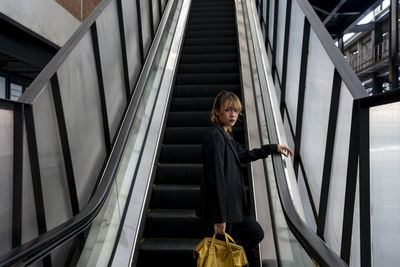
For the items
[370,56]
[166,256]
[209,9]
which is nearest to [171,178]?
[166,256]

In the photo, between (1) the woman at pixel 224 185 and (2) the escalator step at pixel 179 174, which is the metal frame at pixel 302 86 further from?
(1) the woman at pixel 224 185

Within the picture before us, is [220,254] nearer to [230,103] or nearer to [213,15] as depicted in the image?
[230,103]

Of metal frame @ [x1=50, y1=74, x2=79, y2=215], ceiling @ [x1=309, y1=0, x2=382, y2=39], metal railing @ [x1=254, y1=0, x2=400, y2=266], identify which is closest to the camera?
metal railing @ [x1=254, y1=0, x2=400, y2=266]

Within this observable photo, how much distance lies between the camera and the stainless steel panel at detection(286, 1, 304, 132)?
12.8 ft

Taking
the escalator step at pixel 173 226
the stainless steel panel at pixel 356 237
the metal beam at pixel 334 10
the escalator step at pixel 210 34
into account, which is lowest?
the escalator step at pixel 173 226

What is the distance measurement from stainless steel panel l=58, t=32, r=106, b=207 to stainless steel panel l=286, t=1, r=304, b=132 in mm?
2293

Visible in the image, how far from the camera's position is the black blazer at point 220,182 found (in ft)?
6.55

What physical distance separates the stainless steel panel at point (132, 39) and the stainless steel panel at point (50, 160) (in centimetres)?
228

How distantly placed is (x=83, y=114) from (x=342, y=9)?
995 cm

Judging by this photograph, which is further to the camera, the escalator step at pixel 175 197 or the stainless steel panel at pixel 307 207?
the escalator step at pixel 175 197

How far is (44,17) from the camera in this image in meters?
5.19

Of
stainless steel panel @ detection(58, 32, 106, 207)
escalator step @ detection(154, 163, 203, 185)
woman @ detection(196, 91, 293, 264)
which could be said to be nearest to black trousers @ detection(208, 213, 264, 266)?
woman @ detection(196, 91, 293, 264)

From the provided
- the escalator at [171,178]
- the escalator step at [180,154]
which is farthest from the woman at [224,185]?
the escalator step at [180,154]

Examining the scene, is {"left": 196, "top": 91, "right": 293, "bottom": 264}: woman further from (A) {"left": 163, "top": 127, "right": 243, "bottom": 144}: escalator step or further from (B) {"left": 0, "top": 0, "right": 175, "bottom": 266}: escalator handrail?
(A) {"left": 163, "top": 127, "right": 243, "bottom": 144}: escalator step
